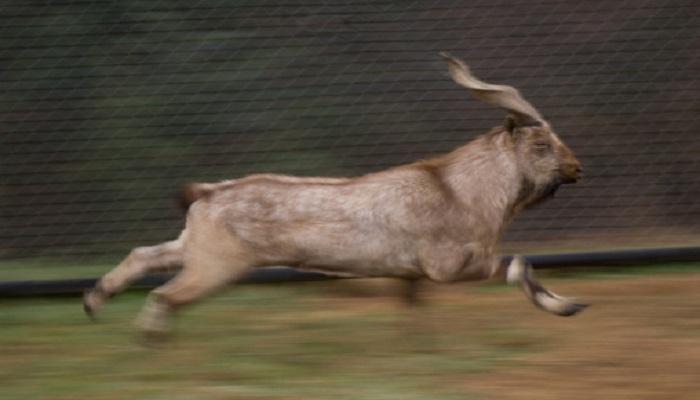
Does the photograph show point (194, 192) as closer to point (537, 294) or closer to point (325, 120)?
A: point (537, 294)

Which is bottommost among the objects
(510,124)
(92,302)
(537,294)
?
(537,294)

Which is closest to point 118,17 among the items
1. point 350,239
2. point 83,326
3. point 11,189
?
point 11,189

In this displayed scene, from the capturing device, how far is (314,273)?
823cm

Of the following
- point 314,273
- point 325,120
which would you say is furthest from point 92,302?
point 325,120

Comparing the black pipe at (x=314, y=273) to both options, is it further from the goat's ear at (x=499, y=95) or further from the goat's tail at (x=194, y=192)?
the goat's ear at (x=499, y=95)

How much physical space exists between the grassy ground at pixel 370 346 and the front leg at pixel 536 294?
0.16m

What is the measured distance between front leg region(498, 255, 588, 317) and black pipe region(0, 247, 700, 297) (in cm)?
153

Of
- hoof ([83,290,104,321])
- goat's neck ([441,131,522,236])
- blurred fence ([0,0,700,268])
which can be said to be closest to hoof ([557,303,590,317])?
goat's neck ([441,131,522,236])

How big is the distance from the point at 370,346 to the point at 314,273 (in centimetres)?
126

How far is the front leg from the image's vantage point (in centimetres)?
695

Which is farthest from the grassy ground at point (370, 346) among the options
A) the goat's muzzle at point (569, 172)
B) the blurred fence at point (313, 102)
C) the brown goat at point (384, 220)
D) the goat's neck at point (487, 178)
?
the blurred fence at point (313, 102)

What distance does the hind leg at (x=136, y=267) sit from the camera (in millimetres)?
7363

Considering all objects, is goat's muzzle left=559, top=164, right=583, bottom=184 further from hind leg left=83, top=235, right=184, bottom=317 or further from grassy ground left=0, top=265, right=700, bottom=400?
hind leg left=83, top=235, right=184, bottom=317

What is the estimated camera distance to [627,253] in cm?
890
